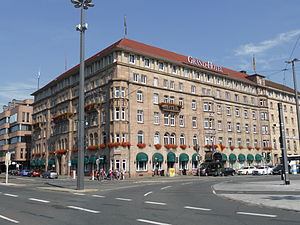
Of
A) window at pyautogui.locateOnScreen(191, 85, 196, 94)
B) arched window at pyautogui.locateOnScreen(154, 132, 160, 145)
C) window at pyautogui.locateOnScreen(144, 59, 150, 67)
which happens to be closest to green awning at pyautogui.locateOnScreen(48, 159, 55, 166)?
arched window at pyautogui.locateOnScreen(154, 132, 160, 145)

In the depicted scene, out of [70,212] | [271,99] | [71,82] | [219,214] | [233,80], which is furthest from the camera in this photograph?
[271,99]

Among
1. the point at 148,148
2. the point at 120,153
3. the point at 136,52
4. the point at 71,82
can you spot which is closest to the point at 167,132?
the point at 148,148

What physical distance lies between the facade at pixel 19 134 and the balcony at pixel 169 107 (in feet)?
147

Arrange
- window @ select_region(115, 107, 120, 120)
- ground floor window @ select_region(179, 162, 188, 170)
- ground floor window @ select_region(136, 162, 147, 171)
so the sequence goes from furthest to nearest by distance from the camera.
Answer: ground floor window @ select_region(179, 162, 188, 170) < ground floor window @ select_region(136, 162, 147, 171) < window @ select_region(115, 107, 120, 120)

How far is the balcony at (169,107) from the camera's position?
165ft

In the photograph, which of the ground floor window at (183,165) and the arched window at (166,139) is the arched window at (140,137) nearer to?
the arched window at (166,139)

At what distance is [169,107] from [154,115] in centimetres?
301

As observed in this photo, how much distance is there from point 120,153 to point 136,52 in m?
15.5

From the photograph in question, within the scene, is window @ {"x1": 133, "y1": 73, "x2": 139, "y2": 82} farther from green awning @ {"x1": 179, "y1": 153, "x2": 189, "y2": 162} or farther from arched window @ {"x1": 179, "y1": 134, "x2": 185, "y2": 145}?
green awning @ {"x1": 179, "y1": 153, "x2": 189, "y2": 162}

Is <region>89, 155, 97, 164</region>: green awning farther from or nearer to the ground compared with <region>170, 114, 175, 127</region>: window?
nearer to the ground

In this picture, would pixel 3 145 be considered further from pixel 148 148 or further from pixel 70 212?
pixel 70 212

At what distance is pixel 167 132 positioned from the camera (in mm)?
51219

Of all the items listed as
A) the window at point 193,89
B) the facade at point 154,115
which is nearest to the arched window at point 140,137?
the facade at point 154,115

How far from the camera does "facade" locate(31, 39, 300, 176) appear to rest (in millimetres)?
46562
